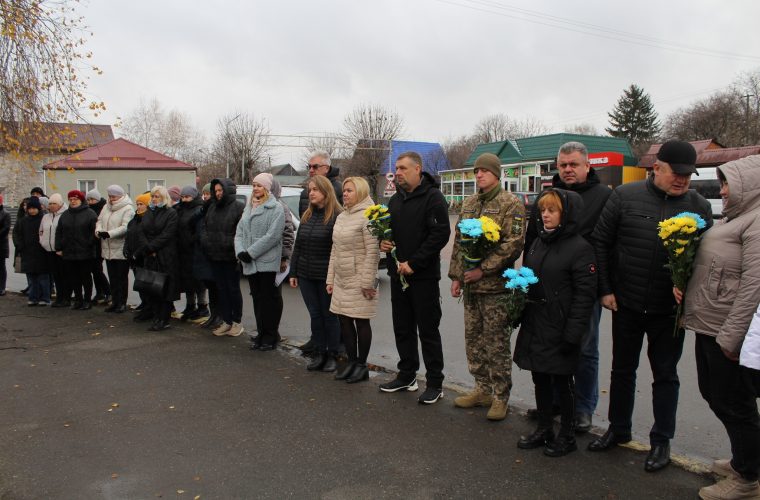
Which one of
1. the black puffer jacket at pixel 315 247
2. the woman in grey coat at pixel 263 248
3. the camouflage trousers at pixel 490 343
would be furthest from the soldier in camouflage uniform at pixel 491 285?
the woman in grey coat at pixel 263 248

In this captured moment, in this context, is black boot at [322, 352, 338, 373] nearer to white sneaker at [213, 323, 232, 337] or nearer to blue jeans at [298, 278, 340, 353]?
blue jeans at [298, 278, 340, 353]

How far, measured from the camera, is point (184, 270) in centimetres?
819

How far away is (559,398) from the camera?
4031 mm

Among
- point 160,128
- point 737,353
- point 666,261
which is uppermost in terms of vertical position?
point 160,128

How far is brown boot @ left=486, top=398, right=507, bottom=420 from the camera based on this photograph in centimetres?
456

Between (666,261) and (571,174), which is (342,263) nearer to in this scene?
(571,174)

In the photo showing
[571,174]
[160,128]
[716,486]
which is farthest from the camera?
[160,128]

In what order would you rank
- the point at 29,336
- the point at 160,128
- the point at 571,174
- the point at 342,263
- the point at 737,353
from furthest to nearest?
the point at 160,128
the point at 29,336
the point at 342,263
the point at 571,174
the point at 737,353

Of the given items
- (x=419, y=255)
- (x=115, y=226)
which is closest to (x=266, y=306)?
(x=419, y=255)

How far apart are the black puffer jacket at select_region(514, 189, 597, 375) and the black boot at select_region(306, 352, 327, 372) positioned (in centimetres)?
261

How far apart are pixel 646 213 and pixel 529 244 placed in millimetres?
1046

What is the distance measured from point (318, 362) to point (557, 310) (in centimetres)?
295

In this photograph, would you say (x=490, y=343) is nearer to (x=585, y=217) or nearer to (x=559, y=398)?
(x=559, y=398)

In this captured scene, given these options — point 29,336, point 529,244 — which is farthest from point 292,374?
point 29,336
